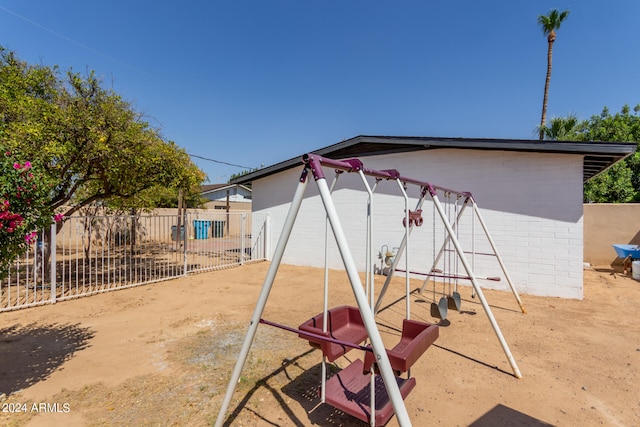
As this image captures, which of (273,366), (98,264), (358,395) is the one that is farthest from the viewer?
(98,264)

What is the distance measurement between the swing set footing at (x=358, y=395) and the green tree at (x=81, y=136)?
13.8 ft

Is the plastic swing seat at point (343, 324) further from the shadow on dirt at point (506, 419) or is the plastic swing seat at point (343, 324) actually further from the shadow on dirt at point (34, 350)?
the shadow on dirt at point (34, 350)

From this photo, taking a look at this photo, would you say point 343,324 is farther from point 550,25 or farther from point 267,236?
point 550,25

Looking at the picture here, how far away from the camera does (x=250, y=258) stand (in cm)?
1016

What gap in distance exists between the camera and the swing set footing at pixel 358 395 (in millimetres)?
2057

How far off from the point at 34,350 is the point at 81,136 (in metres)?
3.23

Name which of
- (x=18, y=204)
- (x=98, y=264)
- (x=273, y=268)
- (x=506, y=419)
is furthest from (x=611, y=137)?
(x=98, y=264)

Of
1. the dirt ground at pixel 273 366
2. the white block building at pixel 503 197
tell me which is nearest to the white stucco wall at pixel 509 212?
the white block building at pixel 503 197

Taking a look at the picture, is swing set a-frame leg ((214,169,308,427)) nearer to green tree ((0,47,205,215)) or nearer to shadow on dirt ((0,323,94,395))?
shadow on dirt ((0,323,94,395))

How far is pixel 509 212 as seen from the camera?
6.34 m

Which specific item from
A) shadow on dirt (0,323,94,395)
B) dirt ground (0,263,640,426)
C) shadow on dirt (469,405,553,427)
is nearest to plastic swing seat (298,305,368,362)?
dirt ground (0,263,640,426)

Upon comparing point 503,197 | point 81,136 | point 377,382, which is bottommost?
point 377,382

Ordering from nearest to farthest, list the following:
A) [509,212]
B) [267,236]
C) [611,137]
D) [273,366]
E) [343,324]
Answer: [343,324]
[273,366]
[509,212]
[267,236]
[611,137]

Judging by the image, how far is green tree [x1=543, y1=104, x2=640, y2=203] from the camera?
41.8ft
